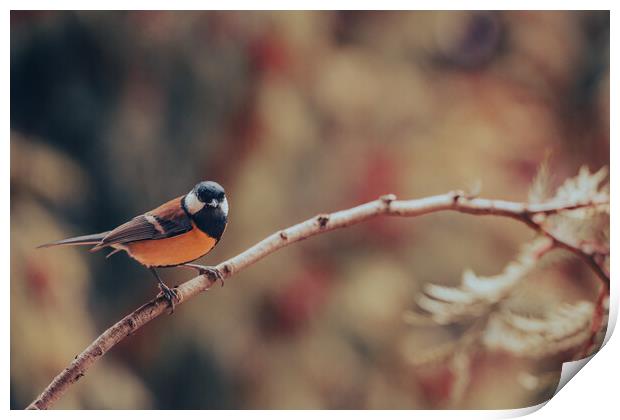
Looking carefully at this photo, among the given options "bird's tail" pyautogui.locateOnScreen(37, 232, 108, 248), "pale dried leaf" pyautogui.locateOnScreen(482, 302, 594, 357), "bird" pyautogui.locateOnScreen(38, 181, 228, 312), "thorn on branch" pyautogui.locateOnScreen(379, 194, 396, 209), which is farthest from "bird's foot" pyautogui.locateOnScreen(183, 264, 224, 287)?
"pale dried leaf" pyautogui.locateOnScreen(482, 302, 594, 357)

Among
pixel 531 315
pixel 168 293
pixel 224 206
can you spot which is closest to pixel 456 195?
pixel 531 315

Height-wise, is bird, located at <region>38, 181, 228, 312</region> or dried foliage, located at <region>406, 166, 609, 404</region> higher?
bird, located at <region>38, 181, 228, 312</region>

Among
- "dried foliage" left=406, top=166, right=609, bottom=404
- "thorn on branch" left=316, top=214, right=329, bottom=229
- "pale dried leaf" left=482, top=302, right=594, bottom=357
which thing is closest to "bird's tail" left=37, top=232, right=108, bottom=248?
"thorn on branch" left=316, top=214, right=329, bottom=229

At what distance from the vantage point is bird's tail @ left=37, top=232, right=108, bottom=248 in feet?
3.61

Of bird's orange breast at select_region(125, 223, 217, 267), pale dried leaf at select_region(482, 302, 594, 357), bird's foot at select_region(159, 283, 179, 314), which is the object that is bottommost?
pale dried leaf at select_region(482, 302, 594, 357)

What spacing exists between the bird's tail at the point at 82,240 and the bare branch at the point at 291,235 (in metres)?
0.12

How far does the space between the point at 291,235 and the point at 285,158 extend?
0.11 metres

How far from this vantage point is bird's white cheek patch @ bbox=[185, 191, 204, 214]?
3.54 feet

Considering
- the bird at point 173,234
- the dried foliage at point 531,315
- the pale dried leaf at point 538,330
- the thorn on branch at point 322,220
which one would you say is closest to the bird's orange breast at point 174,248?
the bird at point 173,234

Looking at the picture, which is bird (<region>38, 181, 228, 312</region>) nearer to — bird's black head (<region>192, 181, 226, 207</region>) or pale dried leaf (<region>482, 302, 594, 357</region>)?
bird's black head (<region>192, 181, 226, 207</region>)

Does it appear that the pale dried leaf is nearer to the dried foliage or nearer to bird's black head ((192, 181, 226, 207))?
the dried foliage

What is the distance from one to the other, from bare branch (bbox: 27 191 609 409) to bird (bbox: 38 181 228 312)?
0.03 metres
